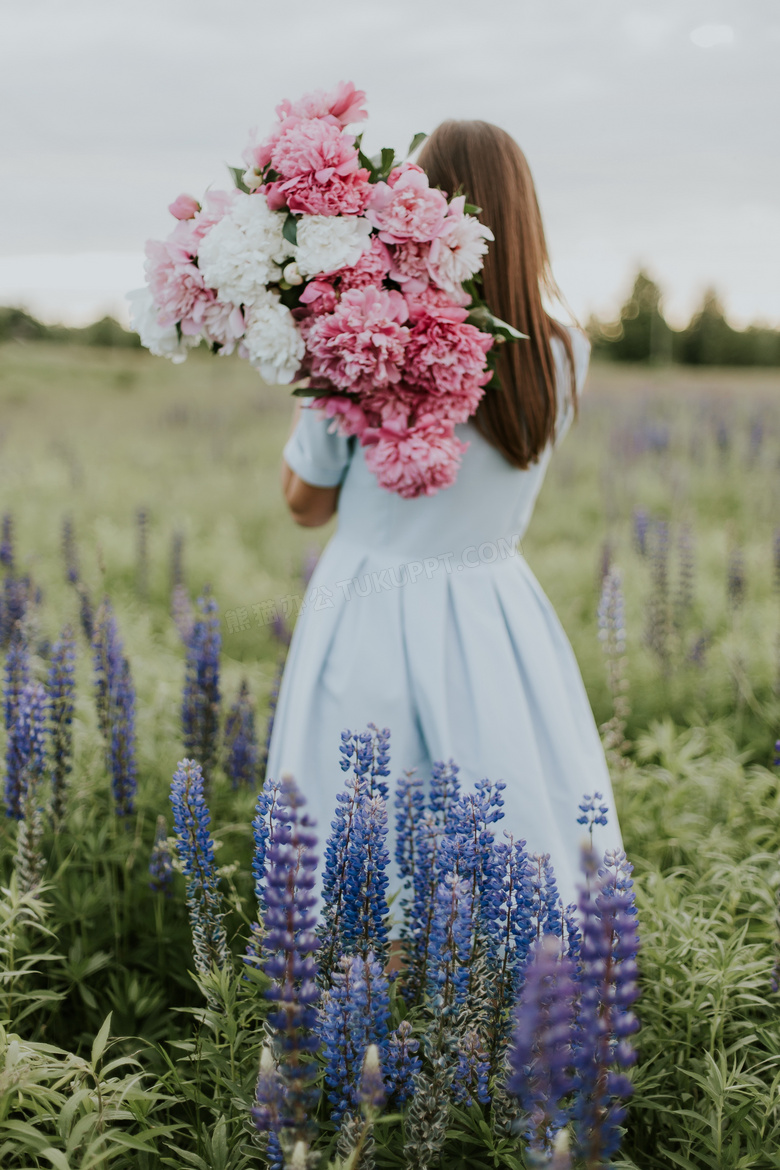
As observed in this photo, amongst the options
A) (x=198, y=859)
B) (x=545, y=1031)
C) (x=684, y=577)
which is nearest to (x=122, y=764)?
(x=198, y=859)

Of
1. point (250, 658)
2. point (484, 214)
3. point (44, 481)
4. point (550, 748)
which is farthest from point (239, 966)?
point (44, 481)

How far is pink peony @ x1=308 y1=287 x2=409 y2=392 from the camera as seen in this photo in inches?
63.4

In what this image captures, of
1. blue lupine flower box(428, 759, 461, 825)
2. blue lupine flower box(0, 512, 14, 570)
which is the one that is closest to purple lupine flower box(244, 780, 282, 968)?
blue lupine flower box(428, 759, 461, 825)

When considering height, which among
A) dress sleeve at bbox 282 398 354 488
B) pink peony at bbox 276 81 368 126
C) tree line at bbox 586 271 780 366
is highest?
tree line at bbox 586 271 780 366

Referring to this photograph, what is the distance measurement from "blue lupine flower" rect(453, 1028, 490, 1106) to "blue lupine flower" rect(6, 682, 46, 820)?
3.89ft

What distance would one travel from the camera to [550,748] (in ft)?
7.34

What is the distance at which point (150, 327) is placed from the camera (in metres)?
1.75

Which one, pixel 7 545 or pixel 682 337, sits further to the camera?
pixel 682 337

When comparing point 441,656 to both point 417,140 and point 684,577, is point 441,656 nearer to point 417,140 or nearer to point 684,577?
point 417,140

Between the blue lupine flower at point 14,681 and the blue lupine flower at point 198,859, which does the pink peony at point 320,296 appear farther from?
the blue lupine flower at point 14,681

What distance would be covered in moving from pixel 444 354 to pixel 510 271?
1.64 ft

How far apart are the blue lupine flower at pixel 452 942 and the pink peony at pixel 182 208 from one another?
142cm

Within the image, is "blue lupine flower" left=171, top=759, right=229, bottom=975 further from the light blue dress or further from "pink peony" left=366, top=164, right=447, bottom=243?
"pink peony" left=366, top=164, right=447, bottom=243

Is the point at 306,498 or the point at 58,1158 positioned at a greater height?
the point at 306,498
